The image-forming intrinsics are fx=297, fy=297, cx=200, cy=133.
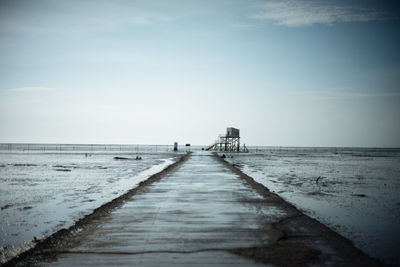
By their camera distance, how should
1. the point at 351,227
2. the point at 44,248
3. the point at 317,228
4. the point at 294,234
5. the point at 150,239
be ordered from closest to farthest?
the point at 44,248, the point at 150,239, the point at 294,234, the point at 317,228, the point at 351,227

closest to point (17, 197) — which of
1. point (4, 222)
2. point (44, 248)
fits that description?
point (4, 222)

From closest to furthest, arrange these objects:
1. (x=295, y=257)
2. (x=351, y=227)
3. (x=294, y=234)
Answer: (x=295, y=257) → (x=294, y=234) → (x=351, y=227)

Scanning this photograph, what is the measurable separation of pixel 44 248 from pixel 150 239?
7.10 ft

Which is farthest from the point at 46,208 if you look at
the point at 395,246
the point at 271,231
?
the point at 395,246

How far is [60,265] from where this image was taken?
5.17 meters

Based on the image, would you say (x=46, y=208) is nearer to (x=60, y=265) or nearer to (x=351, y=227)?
(x=60, y=265)

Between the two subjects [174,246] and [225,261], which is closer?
[225,261]

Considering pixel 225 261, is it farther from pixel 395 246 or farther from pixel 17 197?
pixel 17 197

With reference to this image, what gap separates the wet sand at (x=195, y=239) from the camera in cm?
545

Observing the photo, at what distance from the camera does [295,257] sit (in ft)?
18.3

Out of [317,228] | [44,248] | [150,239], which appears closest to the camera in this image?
[44,248]

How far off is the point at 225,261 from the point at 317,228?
3.64m

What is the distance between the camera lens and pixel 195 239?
6633 millimetres

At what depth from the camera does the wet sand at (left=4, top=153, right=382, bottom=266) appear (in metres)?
5.45
